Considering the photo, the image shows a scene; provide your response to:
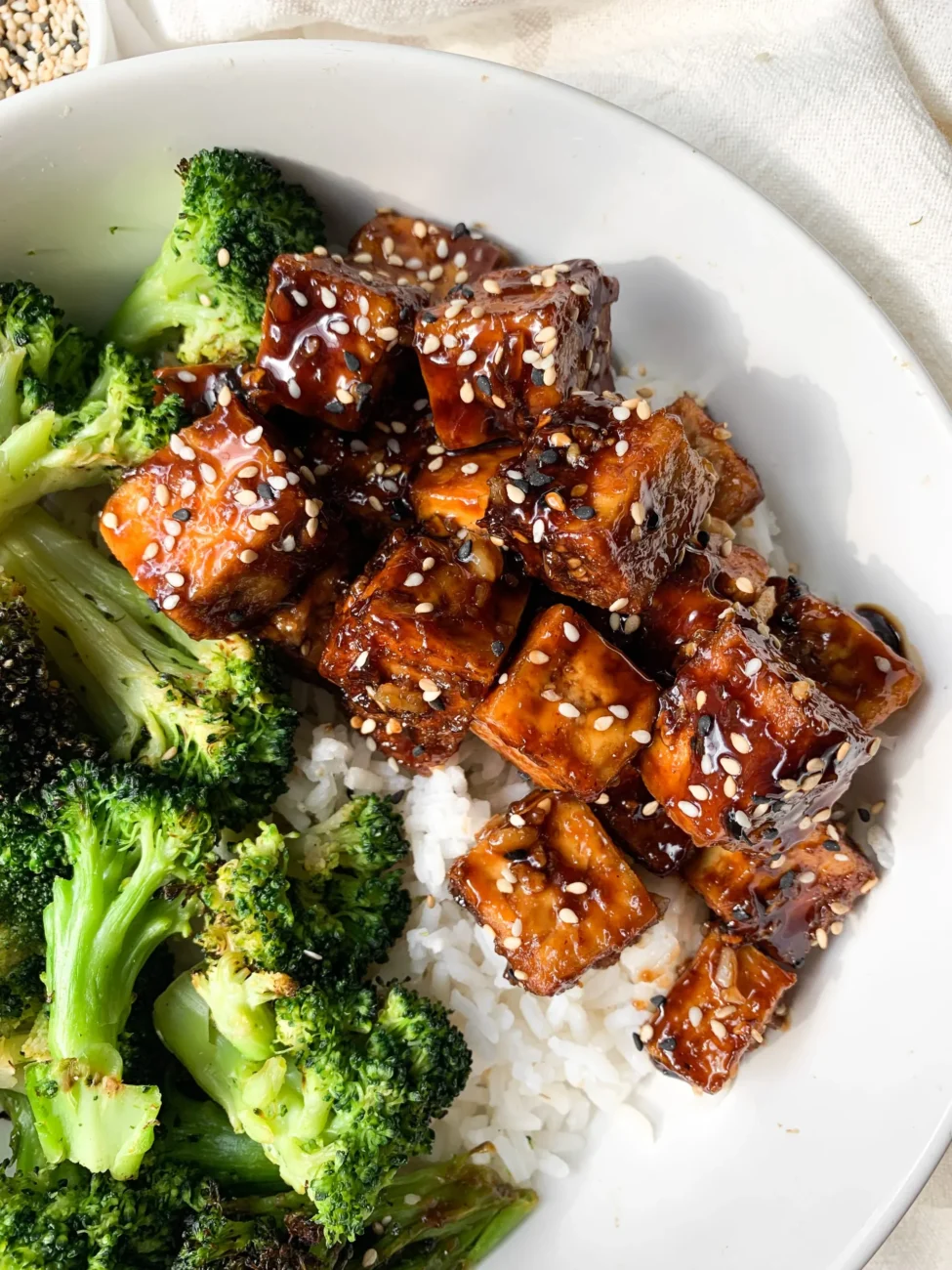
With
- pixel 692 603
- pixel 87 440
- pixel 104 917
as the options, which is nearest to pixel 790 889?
pixel 692 603

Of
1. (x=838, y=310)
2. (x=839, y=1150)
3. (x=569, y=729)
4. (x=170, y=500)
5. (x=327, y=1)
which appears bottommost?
(x=839, y=1150)

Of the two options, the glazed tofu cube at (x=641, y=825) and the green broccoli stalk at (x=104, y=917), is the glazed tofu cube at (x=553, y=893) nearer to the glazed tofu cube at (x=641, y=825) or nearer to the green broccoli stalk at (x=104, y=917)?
the glazed tofu cube at (x=641, y=825)

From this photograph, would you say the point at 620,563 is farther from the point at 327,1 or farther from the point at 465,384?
the point at 327,1

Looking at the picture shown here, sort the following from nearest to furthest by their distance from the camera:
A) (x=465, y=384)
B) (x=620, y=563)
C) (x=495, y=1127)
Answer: (x=620, y=563), (x=465, y=384), (x=495, y=1127)

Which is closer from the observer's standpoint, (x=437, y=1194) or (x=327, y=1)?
(x=437, y=1194)

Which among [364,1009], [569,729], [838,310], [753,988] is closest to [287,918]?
[364,1009]

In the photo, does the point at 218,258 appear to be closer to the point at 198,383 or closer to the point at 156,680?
the point at 198,383
